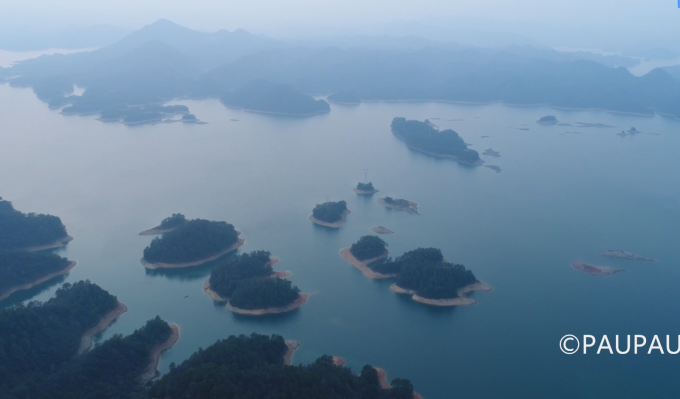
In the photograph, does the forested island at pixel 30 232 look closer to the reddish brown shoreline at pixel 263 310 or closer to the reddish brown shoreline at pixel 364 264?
the reddish brown shoreline at pixel 263 310

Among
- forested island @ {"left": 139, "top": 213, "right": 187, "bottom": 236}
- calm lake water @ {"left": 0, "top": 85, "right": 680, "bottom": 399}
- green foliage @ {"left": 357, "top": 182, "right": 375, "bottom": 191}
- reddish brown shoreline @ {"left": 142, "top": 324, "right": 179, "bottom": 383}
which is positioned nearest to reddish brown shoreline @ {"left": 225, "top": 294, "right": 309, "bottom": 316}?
calm lake water @ {"left": 0, "top": 85, "right": 680, "bottom": 399}

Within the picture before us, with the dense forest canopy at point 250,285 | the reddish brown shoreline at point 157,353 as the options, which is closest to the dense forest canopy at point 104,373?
the reddish brown shoreline at point 157,353

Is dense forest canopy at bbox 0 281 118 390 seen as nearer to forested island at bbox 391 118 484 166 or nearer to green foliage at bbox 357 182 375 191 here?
green foliage at bbox 357 182 375 191

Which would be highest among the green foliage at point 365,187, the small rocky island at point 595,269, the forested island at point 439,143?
the forested island at point 439,143

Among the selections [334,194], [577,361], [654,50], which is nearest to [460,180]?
[334,194]

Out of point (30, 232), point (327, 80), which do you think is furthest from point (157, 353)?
point (327, 80)

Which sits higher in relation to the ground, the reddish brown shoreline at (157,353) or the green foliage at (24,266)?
the green foliage at (24,266)
